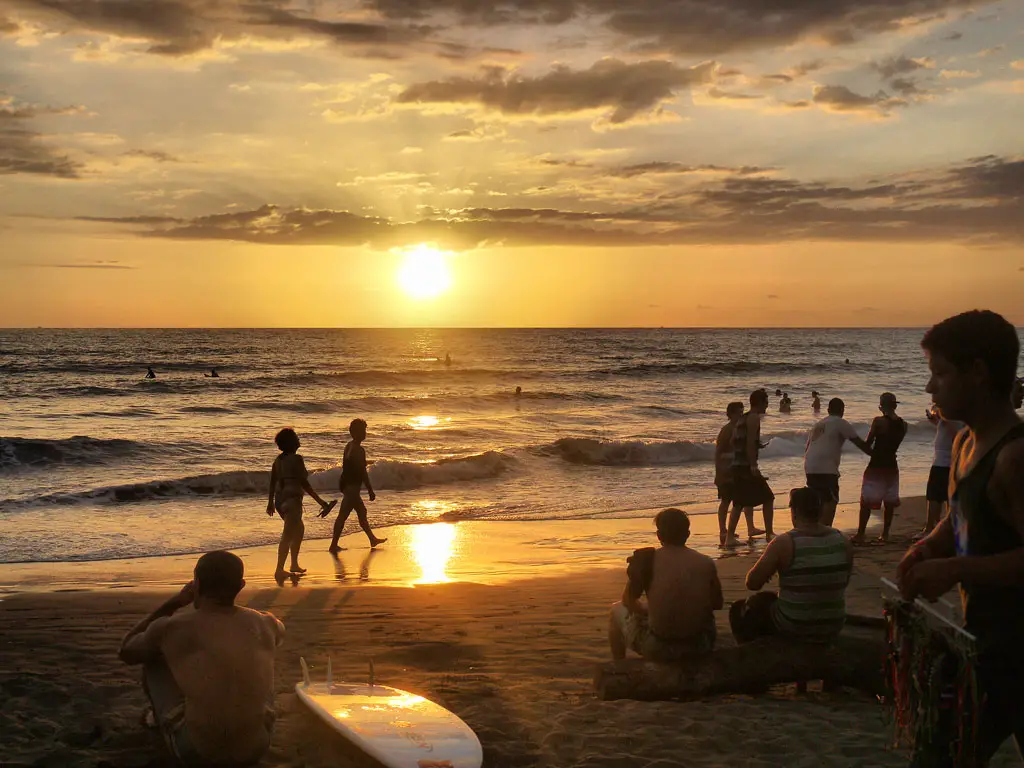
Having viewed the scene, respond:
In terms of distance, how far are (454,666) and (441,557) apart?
18.4 feet

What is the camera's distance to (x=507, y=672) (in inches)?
283

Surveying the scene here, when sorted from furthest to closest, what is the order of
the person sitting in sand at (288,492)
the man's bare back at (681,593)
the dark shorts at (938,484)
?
1. the dark shorts at (938,484)
2. the person sitting in sand at (288,492)
3. the man's bare back at (681,593)

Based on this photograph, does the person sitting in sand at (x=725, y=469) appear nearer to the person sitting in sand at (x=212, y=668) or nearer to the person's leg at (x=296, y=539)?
the person's leg at (x=296, y=539)

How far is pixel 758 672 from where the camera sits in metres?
6.25

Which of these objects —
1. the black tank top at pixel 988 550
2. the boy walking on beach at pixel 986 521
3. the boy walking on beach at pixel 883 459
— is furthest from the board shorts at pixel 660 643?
the boy walking on beach at pixel 883 459

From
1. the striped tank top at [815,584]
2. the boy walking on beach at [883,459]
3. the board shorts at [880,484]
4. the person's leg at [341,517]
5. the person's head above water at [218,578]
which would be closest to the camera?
the person's head above water at [218,578]

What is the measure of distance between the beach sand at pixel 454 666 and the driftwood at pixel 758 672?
0.31 feet

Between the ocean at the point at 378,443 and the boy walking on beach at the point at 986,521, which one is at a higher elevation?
the boy walking on beach at the point at 986,521

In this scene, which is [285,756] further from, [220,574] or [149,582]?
[149,582]

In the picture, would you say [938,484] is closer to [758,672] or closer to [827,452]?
[827,452]

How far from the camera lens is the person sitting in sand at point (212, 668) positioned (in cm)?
477

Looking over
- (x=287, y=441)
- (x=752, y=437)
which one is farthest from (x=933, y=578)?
(x=752, y=437)

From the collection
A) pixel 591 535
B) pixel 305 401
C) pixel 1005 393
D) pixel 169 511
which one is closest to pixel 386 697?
pixel 1005 393

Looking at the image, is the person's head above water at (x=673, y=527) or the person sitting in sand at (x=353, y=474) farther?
the person sitting in sand at (x=353, y=474)
